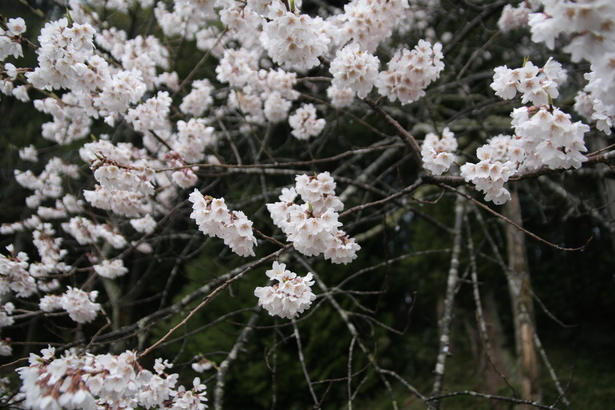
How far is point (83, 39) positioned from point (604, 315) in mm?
8669

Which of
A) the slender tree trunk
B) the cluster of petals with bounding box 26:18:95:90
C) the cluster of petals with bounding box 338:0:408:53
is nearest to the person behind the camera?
the cluster of petals with bounding box 26:18:95:90

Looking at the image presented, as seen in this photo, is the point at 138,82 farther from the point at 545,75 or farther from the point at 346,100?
the point at 545,75

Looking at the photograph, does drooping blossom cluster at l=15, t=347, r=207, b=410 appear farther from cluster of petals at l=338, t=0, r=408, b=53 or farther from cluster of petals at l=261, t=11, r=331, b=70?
cluster of petals at l=338, t=0, r=408, b=53

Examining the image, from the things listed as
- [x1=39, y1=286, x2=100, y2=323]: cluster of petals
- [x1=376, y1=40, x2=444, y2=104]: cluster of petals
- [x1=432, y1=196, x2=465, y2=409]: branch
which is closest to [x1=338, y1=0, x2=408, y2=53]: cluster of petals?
[x1=376, y1=40, x2=444, y2=104]: cluster of petals

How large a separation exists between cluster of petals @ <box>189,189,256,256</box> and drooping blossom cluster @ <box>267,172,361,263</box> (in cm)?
12

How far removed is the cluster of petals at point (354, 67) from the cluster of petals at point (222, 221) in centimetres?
76

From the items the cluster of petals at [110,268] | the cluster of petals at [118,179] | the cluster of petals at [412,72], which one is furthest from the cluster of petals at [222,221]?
the cluster of petals at [110,268]

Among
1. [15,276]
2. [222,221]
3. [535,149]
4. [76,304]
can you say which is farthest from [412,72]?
[15,276]

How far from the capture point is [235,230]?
1.40 m

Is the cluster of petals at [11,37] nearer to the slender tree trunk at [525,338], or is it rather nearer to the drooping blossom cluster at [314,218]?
the drooping blossom cluster at [314,218]

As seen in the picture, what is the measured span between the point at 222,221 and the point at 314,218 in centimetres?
36

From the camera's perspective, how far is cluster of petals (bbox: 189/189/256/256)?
136cm

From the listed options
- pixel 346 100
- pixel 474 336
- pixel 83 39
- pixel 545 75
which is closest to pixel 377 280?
pixel 474 336

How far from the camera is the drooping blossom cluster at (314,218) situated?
50.9 inches
